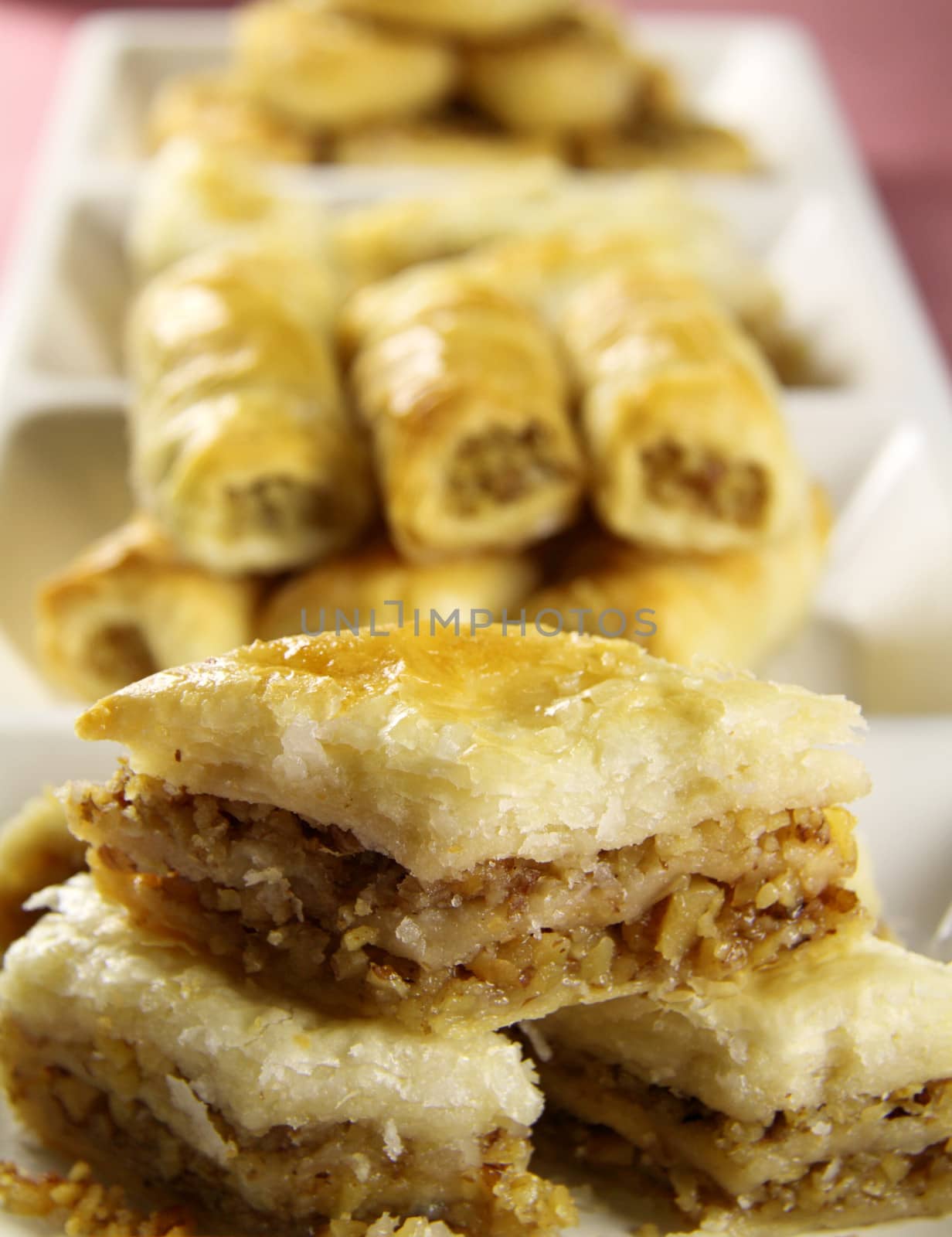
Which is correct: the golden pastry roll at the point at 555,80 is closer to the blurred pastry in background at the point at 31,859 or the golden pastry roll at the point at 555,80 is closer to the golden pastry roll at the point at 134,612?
the golden pastry roll at the point at 134,612

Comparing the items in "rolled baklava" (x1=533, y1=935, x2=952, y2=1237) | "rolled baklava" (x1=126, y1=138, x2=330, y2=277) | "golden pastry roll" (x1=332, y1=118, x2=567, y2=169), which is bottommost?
"rolled baklava" (x1=533, y1=935, x2=952, y2=1237)

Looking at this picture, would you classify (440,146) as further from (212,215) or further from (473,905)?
(473,905)

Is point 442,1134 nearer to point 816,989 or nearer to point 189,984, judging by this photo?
point 189,984

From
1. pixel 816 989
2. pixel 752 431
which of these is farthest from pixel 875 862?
pixel 752 431

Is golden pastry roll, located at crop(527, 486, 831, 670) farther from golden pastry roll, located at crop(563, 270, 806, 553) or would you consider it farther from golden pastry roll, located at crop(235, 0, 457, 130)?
golden pastry roll, located at crop(235, 0, 457, 130)

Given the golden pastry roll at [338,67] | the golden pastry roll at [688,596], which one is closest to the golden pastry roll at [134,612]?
the golden pastry roll at [688,596]

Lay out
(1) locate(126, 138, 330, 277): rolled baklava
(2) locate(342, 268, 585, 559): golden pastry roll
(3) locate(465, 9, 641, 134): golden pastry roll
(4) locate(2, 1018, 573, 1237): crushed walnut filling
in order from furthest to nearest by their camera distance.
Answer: (3) locate(465, 9, 641, 134): golden pastry roll, (1) locate(126, 138, 330, 277): rolled baklava, (2) locate(342, 268, 585, 559): golden pastry roll, (4) locate(2, 1018, 573, 1237): crushed walnut filling

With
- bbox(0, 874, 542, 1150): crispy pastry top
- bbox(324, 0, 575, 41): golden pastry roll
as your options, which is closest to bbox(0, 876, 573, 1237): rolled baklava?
bbox(0, 874, 542, 1150): crispy pastry top

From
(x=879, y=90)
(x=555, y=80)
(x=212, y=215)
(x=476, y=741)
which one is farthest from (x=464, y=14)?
(x=476, y=741)
